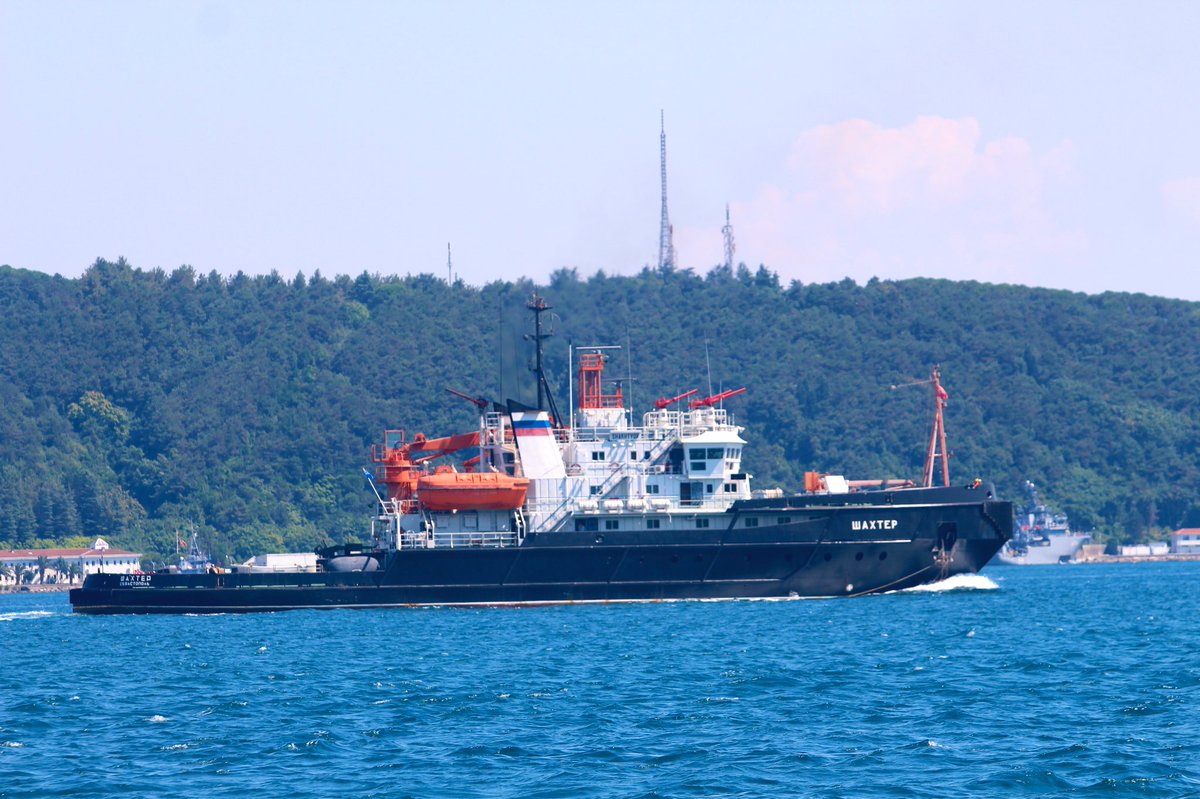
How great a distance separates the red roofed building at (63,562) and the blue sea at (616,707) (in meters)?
69.1

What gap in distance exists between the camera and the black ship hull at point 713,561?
54.9 m

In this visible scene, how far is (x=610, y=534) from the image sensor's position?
5500 centimetres

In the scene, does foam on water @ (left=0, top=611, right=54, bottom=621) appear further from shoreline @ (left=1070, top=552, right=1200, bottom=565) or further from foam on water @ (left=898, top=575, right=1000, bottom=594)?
shoreline @ (left=1070, top=552, right=1200, bottom=565)

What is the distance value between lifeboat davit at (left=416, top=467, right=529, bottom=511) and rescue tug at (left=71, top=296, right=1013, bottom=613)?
0.05 metres

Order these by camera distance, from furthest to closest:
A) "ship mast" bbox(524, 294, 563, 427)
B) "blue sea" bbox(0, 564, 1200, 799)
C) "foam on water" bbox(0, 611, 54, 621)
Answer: "foam on water" bbox(0, 611, 54, 621)
"ship mast" bbox(524, 294, 563, 427)
"blue sea" bbox(0, 564, 1200, 799)

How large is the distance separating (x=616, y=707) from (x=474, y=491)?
1001 inches

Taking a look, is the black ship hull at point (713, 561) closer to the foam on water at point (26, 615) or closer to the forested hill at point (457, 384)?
the foam on water at point (26, 615)

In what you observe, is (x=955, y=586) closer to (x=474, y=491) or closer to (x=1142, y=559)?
(x=474, y=491)

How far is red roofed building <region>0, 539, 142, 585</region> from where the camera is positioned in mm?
119438

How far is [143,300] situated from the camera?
167000 millimetres

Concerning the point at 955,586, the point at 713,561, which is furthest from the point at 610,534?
the point at 955,586

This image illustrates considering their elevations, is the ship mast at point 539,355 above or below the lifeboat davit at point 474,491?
above

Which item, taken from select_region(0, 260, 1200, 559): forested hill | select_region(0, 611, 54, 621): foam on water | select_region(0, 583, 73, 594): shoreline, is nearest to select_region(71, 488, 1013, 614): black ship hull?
select_region(0, 611, 54, 621): foam on water

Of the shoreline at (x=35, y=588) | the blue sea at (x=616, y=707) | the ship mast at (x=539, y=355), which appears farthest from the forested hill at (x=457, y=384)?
the blue sea at (x=616, y=707)
